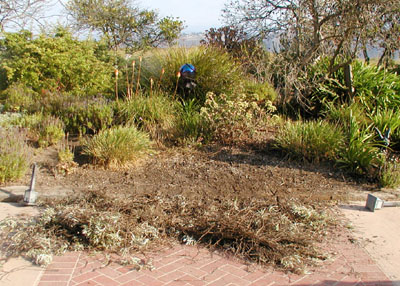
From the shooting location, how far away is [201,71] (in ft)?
30.0

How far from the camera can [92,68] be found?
Answer: 32.5 feet

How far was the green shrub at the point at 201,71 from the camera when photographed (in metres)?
9.07

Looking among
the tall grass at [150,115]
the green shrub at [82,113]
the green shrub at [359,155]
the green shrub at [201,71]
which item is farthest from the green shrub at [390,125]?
the green shrub at [82,113]

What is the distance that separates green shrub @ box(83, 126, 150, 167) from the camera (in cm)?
623

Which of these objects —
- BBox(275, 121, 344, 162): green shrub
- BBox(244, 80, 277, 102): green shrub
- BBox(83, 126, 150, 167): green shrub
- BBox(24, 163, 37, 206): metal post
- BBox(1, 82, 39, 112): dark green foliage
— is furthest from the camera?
BBox(244, 80, 277, 102): green shrub

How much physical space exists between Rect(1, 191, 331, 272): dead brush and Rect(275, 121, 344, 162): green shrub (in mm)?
1665

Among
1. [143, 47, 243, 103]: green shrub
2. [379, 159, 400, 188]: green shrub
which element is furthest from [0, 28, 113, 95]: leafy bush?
[379, 159, 400, 188]: green shrub

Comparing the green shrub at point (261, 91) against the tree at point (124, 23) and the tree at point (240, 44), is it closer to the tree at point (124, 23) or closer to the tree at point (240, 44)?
the tree at point (240, 44)

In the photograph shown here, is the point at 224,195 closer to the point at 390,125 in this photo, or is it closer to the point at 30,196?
the point at 30,196

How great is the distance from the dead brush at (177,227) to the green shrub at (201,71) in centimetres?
428

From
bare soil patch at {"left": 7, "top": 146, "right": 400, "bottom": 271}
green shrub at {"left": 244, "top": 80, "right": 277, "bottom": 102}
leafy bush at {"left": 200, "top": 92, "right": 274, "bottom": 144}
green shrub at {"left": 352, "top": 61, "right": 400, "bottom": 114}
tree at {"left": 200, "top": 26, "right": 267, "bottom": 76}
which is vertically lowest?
bare soil patch at {"left": 7, "top": 146, "right": 400, "bottom": 271}

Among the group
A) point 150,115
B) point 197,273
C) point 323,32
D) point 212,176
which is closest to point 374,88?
point 323,32

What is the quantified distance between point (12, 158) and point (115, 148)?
1.46m

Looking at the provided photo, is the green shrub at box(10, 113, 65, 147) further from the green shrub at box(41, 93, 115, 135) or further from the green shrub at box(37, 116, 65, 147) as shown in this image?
the green shrub at box(41, 93, 115, 135)
